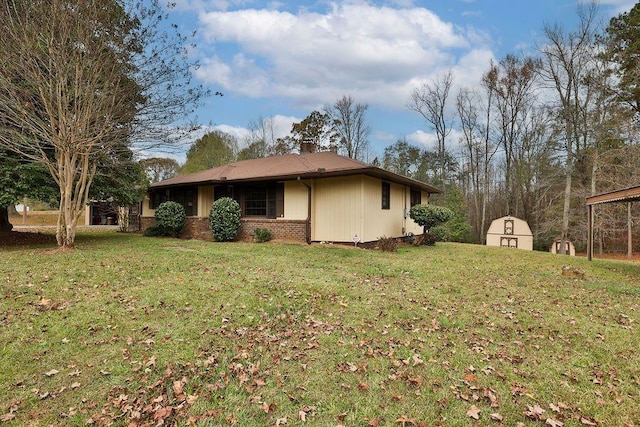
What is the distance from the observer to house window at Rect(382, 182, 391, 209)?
1259 centimetres

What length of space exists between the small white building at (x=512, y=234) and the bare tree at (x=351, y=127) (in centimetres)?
1196

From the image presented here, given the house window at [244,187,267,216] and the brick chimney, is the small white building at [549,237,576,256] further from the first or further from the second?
the house window at [244,187,267,216]

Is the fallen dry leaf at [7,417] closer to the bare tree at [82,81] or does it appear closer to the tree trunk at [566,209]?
the bare tree at [82,81]

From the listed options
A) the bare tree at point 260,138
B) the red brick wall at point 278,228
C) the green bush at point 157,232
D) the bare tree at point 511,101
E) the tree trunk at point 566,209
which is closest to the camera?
the red brick wall at point 278,228

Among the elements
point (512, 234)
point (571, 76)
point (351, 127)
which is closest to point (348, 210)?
point (571, 76)

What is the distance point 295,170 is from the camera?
12.0 meters

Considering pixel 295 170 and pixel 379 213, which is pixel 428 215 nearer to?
pixel 379 213

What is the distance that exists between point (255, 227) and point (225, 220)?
114 cm

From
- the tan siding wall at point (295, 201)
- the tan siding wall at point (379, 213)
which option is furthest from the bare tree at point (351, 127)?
the tan siding wall at point (295, 201)

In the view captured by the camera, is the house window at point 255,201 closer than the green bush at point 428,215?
No

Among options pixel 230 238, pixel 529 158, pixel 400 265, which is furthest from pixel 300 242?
pixel 529 158

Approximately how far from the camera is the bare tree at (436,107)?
26.3 metres

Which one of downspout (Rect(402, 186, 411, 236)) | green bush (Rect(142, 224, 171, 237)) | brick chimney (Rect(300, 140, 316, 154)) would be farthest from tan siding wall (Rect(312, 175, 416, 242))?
green bush (Rect(142, 224, 171, 237))

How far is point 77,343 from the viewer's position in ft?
11.9
